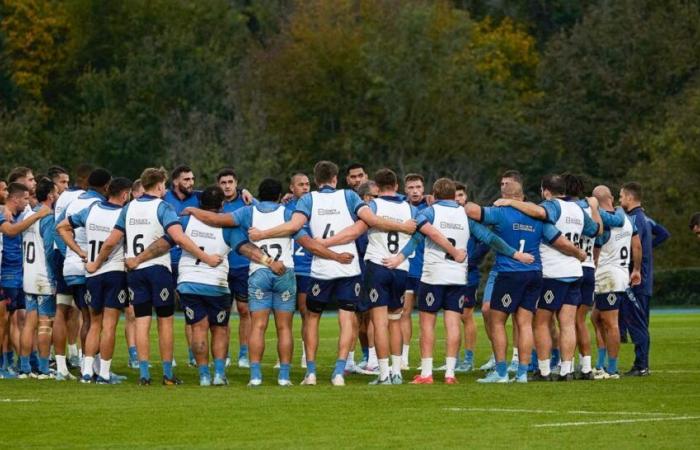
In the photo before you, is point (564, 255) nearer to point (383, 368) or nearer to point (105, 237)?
point (383, 368)

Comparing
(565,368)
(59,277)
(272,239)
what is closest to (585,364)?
(565,368)

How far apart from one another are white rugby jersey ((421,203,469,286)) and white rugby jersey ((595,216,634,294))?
7.31ft

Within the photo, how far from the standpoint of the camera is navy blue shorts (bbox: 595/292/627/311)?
20413 millimetres

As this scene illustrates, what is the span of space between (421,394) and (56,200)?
5863mm

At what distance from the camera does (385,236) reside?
1906 centimetres

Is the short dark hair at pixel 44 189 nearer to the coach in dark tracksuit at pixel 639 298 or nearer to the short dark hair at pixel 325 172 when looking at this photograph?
the short dark hair at pixel 325 172

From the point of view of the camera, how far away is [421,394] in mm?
17422

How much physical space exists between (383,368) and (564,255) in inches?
94.5

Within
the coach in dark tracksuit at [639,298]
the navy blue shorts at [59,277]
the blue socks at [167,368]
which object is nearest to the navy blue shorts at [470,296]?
the coach in dark tracksuit at [639,298]

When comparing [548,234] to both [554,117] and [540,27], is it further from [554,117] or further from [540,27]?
[540,27]

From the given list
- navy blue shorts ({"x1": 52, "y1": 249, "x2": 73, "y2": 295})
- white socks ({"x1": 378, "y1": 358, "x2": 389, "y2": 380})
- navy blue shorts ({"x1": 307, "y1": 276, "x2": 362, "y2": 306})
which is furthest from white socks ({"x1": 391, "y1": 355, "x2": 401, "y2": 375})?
navy blue shorts ({"x1": 52, "y1": 249, "x2": 73, "y2": 295})

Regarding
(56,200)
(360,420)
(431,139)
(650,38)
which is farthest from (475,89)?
(360,420)

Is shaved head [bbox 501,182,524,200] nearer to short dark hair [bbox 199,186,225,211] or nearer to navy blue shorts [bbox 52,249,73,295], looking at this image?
short dark hair [bbox 199,186,225,211]

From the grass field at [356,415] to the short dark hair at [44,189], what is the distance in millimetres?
2273
